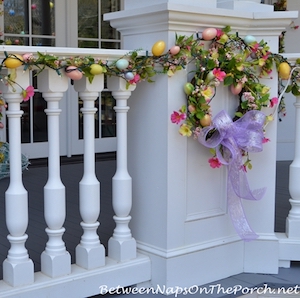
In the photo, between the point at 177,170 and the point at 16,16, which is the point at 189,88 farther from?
the point at 16,16

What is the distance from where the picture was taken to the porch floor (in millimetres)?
2803

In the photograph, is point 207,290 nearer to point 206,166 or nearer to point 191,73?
point 206,166

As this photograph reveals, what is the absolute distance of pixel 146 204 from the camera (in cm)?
262

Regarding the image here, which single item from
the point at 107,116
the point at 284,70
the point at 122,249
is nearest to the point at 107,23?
the point at 107,116

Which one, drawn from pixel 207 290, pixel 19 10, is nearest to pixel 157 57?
pixel 207 290

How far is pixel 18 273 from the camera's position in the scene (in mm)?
2207

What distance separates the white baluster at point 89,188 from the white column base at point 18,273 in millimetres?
274

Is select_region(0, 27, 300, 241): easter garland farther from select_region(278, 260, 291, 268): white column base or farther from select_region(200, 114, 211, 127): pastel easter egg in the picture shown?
select_region(278, 260, 291, 268): white column base

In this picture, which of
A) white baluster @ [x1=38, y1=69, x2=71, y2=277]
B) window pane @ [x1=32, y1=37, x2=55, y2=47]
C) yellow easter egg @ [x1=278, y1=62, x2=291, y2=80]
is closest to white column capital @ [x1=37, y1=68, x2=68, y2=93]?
white baluster @ [x1=38, y1=69, x2=71, y2=277]

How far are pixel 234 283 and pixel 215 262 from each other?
0.44 ft

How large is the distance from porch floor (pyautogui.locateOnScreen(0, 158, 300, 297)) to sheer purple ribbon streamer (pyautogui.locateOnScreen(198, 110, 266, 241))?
0.32 metres

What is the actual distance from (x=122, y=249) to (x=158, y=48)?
90 cm

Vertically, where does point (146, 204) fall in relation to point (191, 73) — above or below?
below

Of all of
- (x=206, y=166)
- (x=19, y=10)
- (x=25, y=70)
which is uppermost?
(x=19, y=10)
